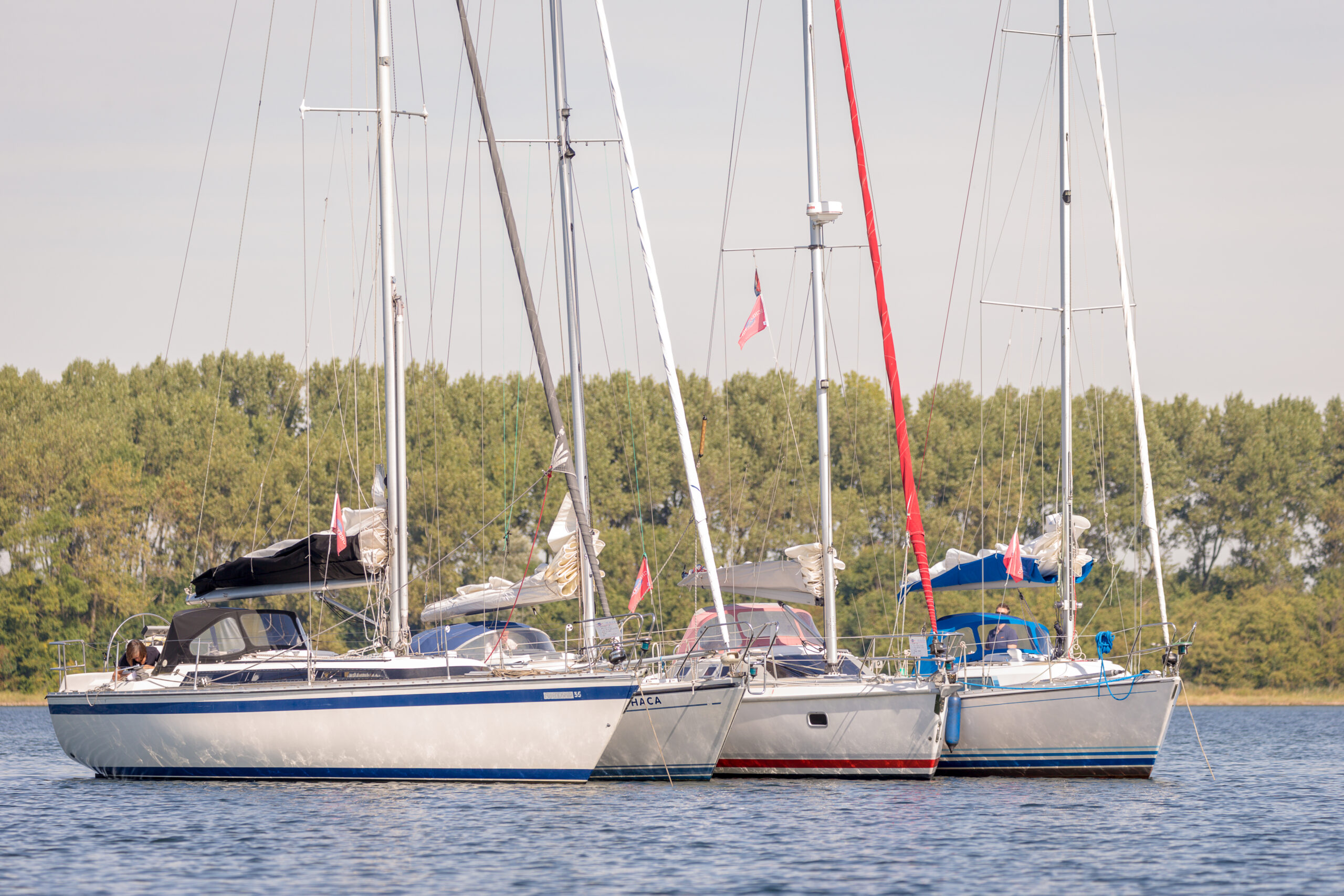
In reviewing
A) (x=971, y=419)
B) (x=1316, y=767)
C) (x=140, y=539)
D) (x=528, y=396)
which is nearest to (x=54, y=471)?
(x=140, y=539)

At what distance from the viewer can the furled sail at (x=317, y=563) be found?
26.3m

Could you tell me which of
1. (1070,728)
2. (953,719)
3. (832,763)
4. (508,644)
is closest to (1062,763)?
(1070,728)

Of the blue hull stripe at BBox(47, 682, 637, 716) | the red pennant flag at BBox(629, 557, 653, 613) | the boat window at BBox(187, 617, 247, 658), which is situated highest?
the red pennant flag at BBox(629, 557, 653, 613)

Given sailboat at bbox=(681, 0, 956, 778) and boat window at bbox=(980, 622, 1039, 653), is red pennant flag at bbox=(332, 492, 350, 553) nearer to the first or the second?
sailboat at bbox=(681, 0, 956, 778)

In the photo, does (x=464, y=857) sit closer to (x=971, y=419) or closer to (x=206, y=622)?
(x=206, y=622)

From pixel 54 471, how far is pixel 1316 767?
5445 cm

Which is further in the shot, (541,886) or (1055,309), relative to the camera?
(1055,309)

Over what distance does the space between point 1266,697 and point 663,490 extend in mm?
28987

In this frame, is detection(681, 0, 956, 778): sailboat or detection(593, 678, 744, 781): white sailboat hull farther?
detection(681, 0, 956, 778): sailboat

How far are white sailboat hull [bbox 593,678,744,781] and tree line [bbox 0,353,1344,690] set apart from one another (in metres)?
37.1

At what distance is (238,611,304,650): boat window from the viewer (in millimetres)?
27641

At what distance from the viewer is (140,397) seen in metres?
76.5

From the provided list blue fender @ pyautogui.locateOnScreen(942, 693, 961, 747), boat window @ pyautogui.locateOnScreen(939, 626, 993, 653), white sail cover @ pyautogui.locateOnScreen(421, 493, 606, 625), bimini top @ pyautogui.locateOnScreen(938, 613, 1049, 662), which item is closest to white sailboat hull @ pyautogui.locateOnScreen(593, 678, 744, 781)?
white sail cover @ pyautogui.locateOnScreen(421, 493, 606, 625)

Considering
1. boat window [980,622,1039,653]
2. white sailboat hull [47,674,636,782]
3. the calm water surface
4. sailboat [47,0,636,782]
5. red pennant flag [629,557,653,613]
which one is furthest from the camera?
boat window [980,622,1039,653]
